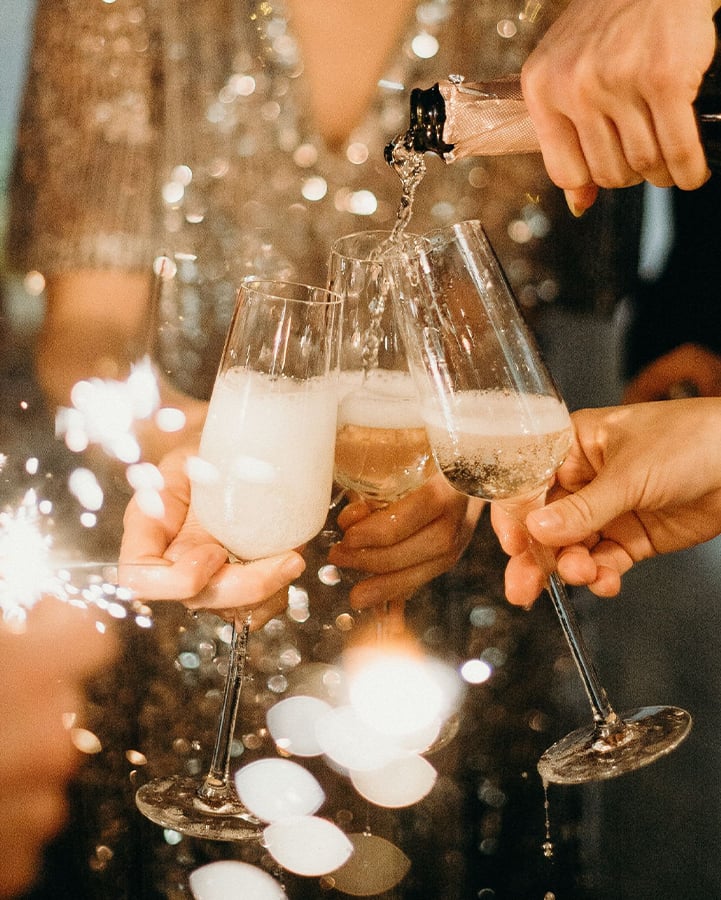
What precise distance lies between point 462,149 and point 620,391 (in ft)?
2.88

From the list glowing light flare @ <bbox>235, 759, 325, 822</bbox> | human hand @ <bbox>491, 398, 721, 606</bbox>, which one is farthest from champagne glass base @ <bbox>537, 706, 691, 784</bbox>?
glowing light flare @ <bbox>235, 759, 325, 822</bbox>

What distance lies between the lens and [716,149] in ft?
2.75

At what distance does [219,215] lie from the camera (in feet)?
4.79

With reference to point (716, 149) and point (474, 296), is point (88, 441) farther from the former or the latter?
point (716, 149)

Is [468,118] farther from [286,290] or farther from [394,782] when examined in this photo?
[394,782]

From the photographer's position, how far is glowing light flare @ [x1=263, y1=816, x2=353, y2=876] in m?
1.37

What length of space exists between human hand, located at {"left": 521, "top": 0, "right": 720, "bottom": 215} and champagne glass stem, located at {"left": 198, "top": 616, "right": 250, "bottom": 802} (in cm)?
69

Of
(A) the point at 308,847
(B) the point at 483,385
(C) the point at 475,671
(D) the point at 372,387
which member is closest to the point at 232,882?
Result: (A) the point at 308,847

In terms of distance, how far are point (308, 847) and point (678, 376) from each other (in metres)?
1.25

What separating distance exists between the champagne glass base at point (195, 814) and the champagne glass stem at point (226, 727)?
0.01m

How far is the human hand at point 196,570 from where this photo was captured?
0.74 m

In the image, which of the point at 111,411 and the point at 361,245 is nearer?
the point at 361,245

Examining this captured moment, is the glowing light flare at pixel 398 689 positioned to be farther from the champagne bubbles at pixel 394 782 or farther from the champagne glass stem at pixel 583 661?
the champagne glass stem at pixel 583 661

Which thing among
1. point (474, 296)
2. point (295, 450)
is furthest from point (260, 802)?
point (474, 296)
